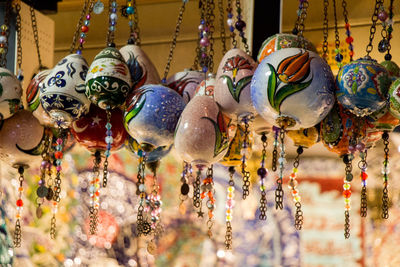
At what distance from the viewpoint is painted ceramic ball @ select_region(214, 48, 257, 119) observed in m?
1.38

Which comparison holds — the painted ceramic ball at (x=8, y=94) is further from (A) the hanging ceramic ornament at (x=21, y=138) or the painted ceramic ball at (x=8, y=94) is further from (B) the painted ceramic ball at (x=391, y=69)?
(B) the painted ceramic ball at (x=391, y=69)

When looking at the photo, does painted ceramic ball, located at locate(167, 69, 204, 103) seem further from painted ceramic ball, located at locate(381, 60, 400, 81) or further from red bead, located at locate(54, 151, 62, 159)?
painted ceramic ball, located at locate(381, 60, 400, 81)

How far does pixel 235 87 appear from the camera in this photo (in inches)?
54.2

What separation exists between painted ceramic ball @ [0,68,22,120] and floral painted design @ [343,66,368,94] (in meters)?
0.78

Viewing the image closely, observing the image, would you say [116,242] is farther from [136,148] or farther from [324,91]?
[324,91]

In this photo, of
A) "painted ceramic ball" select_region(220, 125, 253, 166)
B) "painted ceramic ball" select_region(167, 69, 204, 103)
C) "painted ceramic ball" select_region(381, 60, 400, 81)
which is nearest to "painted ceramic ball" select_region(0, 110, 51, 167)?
"painted ceramic ball" select_region(167, 69, 204, 103)

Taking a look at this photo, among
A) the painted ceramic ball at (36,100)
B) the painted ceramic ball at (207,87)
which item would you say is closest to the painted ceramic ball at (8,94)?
the painted ceramic ball at (36,100)

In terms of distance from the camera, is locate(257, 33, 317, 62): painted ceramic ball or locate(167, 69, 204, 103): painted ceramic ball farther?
locate(167, 69, 204, 103): painted ceramic ball

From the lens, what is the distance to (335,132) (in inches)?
55.2

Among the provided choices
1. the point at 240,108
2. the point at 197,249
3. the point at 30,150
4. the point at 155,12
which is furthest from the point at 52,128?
the point at 155,12

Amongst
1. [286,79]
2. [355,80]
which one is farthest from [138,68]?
[355,80]

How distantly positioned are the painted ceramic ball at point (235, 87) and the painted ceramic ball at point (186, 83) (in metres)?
0.13

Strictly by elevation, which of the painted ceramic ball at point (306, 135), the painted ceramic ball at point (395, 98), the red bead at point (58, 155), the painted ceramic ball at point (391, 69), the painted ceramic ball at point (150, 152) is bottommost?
the red bead at point (58, 155)

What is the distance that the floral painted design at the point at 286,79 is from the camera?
128 cm
